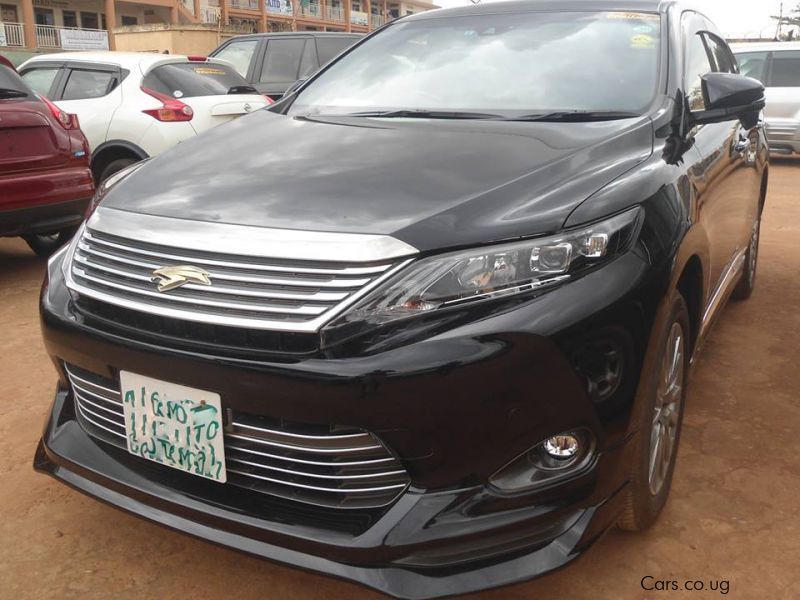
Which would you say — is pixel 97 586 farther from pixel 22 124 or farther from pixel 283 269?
pixel 22 124

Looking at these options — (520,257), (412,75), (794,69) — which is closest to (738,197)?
(412,75)

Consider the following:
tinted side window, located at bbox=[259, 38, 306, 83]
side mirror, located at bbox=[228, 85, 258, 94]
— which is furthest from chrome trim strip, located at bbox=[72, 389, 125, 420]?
tinted side window, located at bbox=[259, 38, 306, 83]

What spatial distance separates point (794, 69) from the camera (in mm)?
11820

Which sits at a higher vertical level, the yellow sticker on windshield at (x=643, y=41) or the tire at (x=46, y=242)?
the yellow sticker on windshield at (x=643, y=41)

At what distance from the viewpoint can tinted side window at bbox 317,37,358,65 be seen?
9820mm

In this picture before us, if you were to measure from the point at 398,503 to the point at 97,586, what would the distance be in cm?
97

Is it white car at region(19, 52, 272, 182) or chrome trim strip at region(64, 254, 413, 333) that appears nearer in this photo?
chrome trim strip at region(64, 254, 413, 333)

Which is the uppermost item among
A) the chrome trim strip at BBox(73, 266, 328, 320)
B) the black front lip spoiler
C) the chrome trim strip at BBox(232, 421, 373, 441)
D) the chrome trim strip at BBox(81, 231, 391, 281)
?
the chrome trim strip at BBox(81, 231, 391, 281)

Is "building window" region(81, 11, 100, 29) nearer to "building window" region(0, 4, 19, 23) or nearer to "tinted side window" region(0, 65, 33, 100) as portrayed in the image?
"building window" region(0, 4, 19, 23)

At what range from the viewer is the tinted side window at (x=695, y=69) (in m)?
2.83

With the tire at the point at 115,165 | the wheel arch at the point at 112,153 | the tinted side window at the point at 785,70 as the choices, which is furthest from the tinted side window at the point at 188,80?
the tinted side window at the point at 785,70

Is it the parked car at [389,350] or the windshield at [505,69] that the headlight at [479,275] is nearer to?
the parked car at [389,350]

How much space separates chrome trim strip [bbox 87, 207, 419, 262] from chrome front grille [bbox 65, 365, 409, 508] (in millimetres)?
381

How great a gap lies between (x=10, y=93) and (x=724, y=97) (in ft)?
14.2
